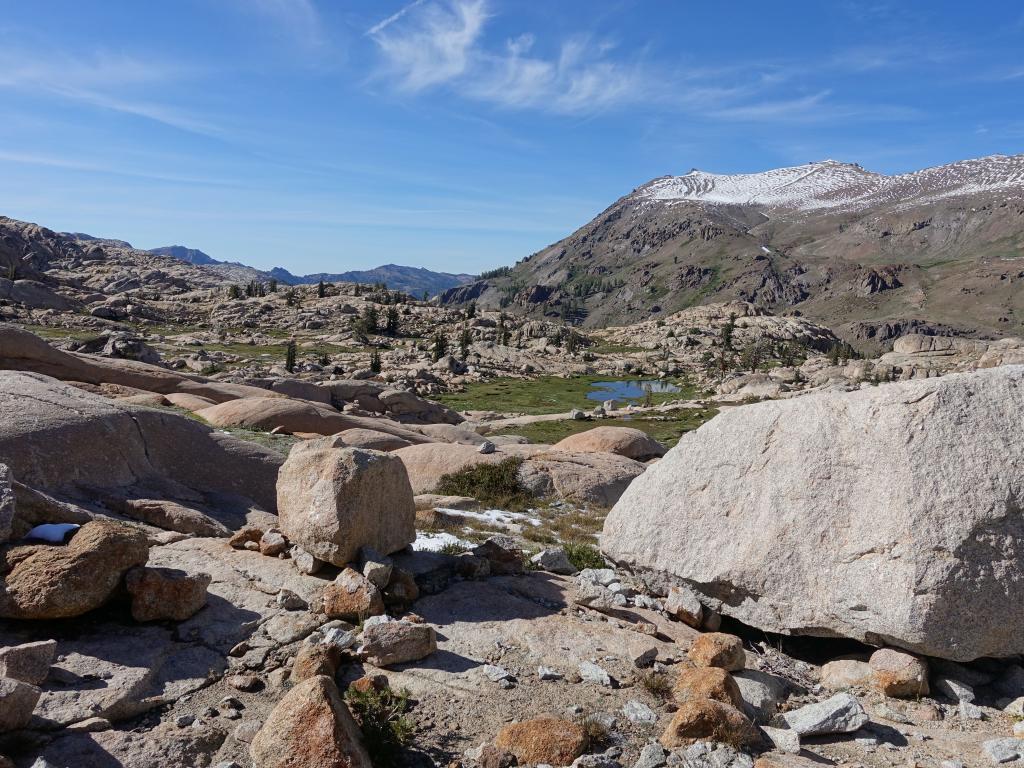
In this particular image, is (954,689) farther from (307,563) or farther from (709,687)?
(307,563)

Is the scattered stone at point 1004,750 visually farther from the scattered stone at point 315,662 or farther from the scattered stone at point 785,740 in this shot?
the scattered stone at point 315,662

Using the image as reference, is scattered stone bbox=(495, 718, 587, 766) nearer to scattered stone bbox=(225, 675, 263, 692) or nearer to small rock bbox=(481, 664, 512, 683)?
small rock bbox=(481, 664, 512, 683)

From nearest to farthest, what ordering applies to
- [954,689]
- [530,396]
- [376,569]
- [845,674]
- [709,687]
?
[709,687] → [954,689] → [845,674] → [376,569] → [530,396]

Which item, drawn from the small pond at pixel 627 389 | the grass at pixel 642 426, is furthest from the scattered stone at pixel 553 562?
the small pond at pixel 627 389

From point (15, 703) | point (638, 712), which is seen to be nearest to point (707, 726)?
point (638, 712)

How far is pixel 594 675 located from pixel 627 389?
435 ft

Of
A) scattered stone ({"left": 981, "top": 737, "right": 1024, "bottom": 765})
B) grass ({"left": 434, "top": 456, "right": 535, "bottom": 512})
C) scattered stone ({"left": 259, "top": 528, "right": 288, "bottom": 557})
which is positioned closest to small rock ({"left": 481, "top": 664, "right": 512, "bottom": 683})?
scattered stone ({"left": 259, "top": 528, "right": 288, "bottom": 557})

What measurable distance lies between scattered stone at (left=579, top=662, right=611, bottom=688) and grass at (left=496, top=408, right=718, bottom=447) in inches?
2072

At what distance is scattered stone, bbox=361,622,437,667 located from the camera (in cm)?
978

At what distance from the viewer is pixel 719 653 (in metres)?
10.6

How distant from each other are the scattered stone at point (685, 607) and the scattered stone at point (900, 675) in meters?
3.01

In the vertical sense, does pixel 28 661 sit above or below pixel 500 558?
above

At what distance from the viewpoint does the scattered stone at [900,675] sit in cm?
1048

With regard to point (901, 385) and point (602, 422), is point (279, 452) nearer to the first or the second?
point (901, 385)
